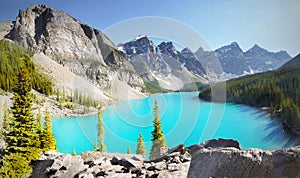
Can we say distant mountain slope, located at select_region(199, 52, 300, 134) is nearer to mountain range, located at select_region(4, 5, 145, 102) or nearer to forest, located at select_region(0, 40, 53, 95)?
forest, located at select_region(0, 40, 53, 95)

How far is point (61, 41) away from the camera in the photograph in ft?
516

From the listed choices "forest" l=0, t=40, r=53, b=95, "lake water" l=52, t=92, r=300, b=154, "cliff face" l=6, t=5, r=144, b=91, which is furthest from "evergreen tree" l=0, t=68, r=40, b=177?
→ "cliff face" l=6, t=5, r=144, b=91

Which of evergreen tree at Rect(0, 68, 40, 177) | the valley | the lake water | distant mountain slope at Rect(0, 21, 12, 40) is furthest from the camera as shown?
distant mountain slope at Rect(0, 21, 12, 40)

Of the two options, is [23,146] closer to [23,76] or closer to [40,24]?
[23,76]

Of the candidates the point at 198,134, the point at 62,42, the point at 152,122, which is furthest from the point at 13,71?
the point at 62,42

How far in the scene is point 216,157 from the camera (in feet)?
18.3

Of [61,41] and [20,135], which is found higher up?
[61,41]

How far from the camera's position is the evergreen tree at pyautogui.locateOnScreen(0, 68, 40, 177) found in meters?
10.8

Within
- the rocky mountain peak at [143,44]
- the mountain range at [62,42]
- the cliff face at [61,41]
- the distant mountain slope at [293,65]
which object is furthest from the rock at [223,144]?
the cliff face at [61,41]

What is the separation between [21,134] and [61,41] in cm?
16483

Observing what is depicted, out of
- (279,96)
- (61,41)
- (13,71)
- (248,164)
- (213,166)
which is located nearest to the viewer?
(248,164)

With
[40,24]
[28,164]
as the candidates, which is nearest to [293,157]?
[28,164]

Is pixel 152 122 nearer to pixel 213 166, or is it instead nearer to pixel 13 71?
pixel 213 166

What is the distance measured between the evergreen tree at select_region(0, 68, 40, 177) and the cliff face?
12688 centimetres
